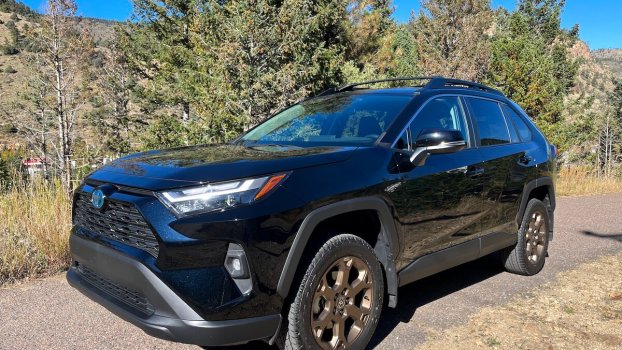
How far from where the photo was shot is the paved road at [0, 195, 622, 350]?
3.36 m

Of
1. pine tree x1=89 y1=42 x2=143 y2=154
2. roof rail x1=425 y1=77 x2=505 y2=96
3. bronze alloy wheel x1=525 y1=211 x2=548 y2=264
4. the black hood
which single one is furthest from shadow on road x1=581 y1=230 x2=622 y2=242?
pine tree x1=89 y1=42 x2=143 y2=154

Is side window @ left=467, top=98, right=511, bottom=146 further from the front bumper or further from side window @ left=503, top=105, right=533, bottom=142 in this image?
the front bumper

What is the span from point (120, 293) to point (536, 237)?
166 inches

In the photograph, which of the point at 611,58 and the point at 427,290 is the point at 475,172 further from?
the point at 611,58

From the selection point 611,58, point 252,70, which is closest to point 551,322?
point 252,70

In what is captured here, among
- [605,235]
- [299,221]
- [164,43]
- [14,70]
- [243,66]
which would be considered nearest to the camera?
[299,221]

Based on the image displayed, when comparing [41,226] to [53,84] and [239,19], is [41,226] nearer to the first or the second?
[239,19]

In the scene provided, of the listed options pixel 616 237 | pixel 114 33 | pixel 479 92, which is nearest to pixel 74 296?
pixel 479 92

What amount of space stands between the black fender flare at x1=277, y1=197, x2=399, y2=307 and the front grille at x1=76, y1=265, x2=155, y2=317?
705 mm

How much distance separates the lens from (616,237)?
715 centimetres

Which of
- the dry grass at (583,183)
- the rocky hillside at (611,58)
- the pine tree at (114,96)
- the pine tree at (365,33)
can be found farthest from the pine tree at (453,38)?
the rocky hillside at (611,58)

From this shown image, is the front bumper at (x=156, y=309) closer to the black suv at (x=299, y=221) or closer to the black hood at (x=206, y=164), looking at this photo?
the black suv at (x=299, y=221)

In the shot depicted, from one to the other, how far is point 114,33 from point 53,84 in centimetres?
1043

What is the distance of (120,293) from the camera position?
2754mm
